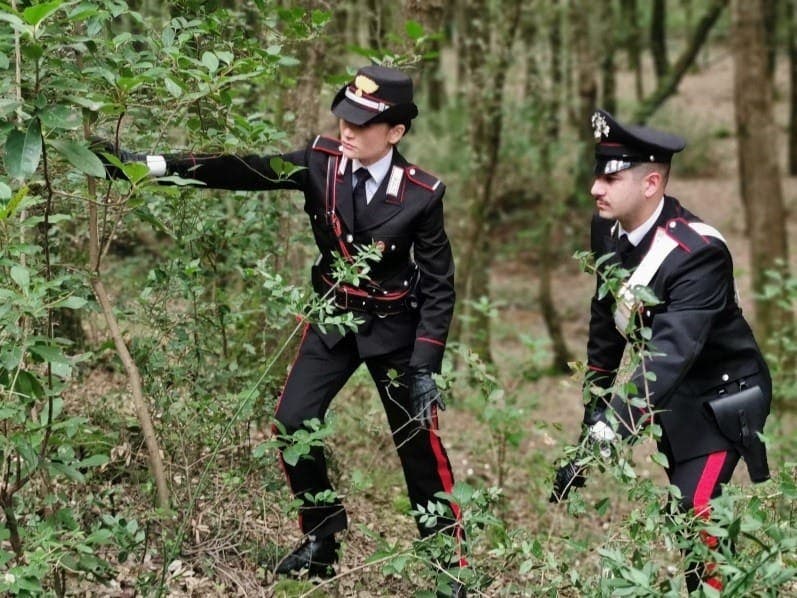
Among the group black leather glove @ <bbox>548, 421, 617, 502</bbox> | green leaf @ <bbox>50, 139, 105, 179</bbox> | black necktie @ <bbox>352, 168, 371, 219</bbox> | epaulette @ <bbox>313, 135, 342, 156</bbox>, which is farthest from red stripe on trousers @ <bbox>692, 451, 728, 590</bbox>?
green leaf @ <bbox>50, 139, 105, 179</bbox>

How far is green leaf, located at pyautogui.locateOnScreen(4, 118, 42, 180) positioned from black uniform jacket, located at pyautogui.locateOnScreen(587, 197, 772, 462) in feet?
7.45

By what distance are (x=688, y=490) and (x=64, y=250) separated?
375 cm

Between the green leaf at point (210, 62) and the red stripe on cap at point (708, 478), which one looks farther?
the red stripe on cap at point (708, 478)

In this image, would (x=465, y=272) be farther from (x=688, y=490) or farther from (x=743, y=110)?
(x=688, y=490)

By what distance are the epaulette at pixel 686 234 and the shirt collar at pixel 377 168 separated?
50.8 inches

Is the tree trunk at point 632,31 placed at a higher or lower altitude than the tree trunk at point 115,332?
lower

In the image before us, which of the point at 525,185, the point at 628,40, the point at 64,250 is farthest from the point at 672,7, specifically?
the point at 64,250

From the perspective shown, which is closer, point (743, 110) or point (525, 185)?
point (743, 110)

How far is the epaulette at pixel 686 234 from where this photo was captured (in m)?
4.00

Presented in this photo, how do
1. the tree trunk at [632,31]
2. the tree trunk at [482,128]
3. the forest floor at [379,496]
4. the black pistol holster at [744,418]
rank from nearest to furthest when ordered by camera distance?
the black pistol holster at [744,418], the forest floor at [379,496], the tree trunk at [482,128], the tree trunk at [632,31]

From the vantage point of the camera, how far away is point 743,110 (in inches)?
424

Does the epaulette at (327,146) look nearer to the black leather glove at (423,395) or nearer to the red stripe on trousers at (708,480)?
the black leather glove at (423,395)

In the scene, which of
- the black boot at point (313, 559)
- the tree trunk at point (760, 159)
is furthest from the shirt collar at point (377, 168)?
the tree trunk at point (760, 159)

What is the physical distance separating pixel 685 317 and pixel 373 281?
1.40 meters
